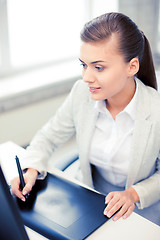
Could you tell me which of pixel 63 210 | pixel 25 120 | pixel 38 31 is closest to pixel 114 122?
pixel 63 210

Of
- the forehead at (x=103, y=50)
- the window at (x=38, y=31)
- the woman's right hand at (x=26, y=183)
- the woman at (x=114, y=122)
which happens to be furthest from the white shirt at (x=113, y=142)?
the window at (x=38, y=31)

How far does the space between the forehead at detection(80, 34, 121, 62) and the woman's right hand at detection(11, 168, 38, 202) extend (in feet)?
1.54

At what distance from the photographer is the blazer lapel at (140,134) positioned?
1282mm

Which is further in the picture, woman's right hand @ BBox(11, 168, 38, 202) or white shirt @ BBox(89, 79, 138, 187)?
white shirt @ BBox(89, 79, 138, 187)

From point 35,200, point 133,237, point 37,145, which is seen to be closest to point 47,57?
point 37,145

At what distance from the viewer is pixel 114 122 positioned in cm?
137

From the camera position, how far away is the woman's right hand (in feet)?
3.53

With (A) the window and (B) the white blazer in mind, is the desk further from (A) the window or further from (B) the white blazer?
(A) the window

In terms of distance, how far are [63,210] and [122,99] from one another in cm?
56

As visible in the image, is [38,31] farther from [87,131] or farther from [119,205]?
[119,205]

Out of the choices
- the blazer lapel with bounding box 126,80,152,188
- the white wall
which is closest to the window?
the white wall

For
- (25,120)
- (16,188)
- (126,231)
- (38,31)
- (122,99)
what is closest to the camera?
(126,231)

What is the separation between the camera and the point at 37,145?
1.42m

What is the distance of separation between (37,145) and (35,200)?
15.4 inches
